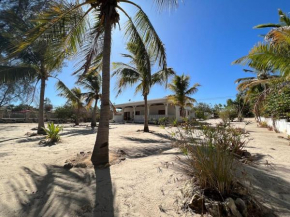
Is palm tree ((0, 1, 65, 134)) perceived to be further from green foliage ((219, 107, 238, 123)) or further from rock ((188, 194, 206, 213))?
rock ((188, 194, 206, 213))

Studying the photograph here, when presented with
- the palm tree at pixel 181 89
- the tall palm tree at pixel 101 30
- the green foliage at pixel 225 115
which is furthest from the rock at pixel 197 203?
the palm tree at pixel 181 89

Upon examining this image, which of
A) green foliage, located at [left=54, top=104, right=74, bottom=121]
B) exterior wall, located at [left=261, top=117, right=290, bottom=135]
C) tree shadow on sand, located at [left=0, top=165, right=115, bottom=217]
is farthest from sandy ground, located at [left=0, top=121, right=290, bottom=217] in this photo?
green foliage, located at [left=54, top=104, right=74, bottom=121]

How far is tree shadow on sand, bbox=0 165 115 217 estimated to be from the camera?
7.19ft

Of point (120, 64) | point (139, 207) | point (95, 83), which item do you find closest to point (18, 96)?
point (95, 83)

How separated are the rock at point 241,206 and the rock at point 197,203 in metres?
0.41

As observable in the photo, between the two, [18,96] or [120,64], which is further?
[18,96]

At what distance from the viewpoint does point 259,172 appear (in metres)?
3.24

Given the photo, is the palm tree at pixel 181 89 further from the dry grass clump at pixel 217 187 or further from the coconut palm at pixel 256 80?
the dry grass clump at pixel 217 187

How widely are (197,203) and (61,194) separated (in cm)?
220

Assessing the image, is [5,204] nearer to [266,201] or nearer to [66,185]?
[66,185]

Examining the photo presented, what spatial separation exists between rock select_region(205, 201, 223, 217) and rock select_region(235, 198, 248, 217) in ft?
0.79

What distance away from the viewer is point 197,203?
2045 millimetres

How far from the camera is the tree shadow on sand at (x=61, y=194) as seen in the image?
7.19 ft

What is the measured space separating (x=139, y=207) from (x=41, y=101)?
38.8ft
